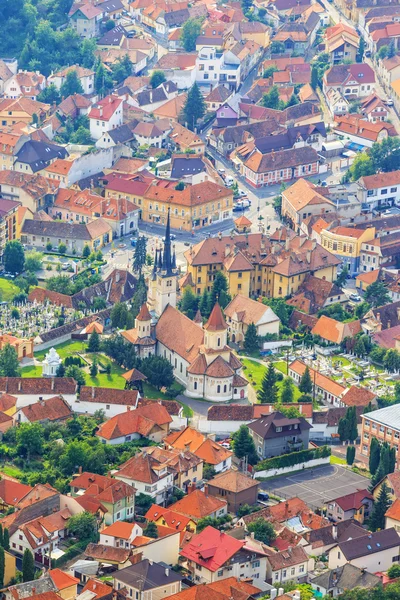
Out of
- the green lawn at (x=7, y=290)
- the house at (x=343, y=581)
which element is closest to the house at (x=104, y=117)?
the green lawn at (x=7, y=290)

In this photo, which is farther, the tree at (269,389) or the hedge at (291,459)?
the tree at (269,389)

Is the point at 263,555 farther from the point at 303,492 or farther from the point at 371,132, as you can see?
the point at 371,132

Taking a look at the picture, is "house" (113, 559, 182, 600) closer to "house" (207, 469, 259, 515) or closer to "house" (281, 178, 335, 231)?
"house" (207, 469, 259, 515)

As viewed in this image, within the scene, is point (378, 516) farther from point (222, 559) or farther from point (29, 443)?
point (29, 443)

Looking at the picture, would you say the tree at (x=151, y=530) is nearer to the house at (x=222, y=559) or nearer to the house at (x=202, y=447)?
the house at (x=222, y=559)

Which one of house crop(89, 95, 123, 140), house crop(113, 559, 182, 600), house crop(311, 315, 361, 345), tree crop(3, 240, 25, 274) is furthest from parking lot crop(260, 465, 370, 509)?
house crop(89, 95, 123, 140)

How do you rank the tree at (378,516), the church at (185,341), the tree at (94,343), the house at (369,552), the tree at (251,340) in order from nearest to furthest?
the house at (369,552) < the tree at (378,516) < the church at (185,341) < the tree at (94,343) < the tree at (251,340)
